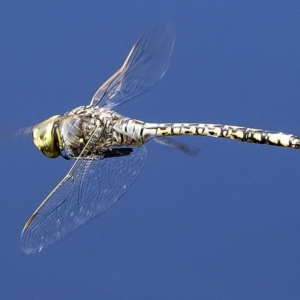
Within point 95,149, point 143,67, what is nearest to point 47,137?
point 95,149

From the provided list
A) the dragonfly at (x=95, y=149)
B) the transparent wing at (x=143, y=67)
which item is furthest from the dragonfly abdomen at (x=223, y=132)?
the transparent wing at (x=143, y=67)

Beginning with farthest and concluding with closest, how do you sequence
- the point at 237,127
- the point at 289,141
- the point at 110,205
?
the point at 110,205
the point at 237,127
the point at 289,141

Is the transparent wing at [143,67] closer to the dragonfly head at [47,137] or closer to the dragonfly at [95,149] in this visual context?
the dragonfly at [95,149]

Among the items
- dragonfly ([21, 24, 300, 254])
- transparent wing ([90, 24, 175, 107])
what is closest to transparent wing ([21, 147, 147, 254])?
dragonfly ([21, 24, 300, 254])

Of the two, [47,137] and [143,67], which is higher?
[143,67]

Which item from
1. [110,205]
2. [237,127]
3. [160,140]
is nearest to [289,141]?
[237,127]

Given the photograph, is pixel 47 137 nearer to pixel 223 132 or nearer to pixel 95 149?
pixel 95 149

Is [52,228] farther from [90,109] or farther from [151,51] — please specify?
[151,51]
